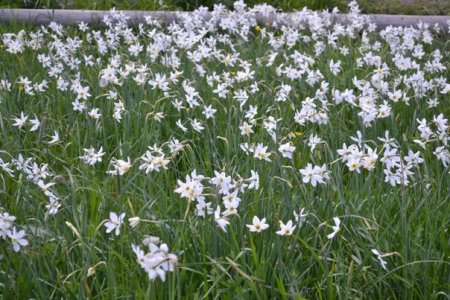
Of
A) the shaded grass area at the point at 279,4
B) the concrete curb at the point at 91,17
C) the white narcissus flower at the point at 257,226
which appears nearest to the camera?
the white narcissus flower at the point at 257,226

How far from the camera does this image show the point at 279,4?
6.87 m

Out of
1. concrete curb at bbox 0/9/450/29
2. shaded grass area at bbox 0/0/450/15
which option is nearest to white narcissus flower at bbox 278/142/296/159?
concrete curb at bbox 0/9/450/29

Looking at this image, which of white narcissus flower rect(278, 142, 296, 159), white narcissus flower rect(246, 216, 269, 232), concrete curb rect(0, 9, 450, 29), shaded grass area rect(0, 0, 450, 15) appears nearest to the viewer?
white narcissus flower rect(246, 216, 269, 232)

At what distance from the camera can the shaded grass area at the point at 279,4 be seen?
657 cm

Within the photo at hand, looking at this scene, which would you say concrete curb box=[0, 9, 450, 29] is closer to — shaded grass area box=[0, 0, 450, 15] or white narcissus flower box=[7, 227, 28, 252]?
shaded grass area box=[0, 0, 450, 15]

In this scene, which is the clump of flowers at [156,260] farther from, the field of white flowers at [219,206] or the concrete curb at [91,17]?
the concrete curb at [91,17]

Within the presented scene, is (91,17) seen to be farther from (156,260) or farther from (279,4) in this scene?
(156,260)

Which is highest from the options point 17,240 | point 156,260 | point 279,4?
point 156,260

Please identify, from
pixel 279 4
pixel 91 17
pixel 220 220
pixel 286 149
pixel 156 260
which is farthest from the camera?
pixel 279 4

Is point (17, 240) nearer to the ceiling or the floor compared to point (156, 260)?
nearer to the floor

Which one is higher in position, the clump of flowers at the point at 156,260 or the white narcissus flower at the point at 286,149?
the clump of flowers at the point at 156,260

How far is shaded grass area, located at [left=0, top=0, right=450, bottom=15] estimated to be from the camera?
657cm

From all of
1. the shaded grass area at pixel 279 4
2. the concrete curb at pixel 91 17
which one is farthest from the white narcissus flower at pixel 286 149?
the shaded grass area at pixel 279 4

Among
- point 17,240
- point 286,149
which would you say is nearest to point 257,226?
point 286,149
